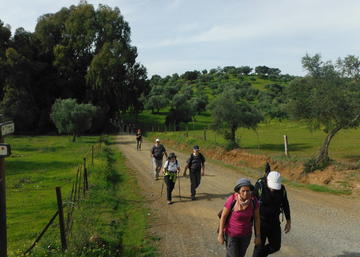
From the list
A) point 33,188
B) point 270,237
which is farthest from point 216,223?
point 33,188

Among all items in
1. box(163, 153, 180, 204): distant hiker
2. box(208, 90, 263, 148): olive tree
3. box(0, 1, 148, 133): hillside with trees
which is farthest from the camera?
box(0, 1, 148, 133): hillside with trees

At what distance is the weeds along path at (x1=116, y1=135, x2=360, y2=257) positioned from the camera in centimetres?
819

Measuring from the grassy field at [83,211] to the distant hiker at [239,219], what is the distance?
2.98 m

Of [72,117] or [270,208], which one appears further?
[72,117]

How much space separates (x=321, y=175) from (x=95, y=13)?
1999 inches

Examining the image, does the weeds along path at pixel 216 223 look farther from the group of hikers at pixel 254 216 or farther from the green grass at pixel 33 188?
the green grass at pixel 33 188

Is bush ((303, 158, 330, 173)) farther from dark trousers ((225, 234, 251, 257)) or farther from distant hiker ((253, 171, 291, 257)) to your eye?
dark trousers ((225, 234, 251, 257))

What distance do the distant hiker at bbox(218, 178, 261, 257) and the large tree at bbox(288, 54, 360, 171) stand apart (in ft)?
43.6

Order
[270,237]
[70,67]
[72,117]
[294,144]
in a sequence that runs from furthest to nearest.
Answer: [70,67] → [72,117] → [294,144] → [270,237]

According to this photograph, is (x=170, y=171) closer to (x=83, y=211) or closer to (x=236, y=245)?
(x=83, y=211)

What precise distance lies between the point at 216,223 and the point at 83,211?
4.58 meters

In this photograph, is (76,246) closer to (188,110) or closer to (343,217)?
(343,217)

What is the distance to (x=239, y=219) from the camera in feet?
18.8

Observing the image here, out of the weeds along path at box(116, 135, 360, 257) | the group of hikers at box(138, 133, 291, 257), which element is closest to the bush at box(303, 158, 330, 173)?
the weeds along path at box(116, 135, 360, 257)
